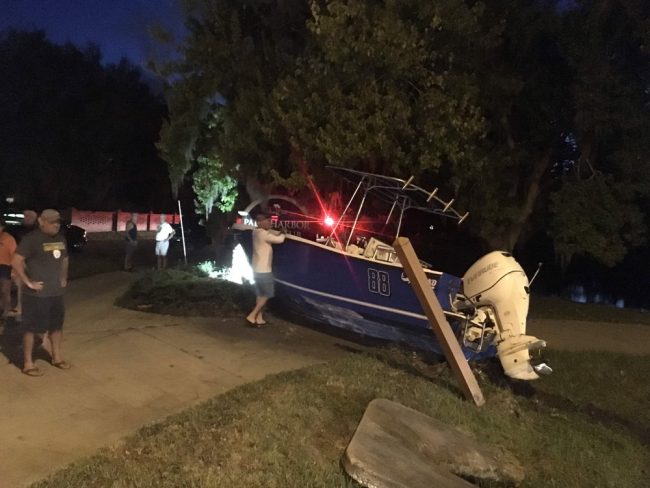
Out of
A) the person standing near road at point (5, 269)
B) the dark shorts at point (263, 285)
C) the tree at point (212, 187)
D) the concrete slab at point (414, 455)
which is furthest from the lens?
the tree at point (212, 187)

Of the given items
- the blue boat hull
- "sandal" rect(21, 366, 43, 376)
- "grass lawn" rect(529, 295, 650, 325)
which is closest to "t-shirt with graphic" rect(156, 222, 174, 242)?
the blue boat hull

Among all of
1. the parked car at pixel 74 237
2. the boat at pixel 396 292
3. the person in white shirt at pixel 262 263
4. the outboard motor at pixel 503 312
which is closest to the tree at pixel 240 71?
the boat at pixel 396 292

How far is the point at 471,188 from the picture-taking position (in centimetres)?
1394

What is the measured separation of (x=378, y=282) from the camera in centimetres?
841

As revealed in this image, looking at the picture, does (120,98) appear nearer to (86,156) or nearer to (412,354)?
(86,156)

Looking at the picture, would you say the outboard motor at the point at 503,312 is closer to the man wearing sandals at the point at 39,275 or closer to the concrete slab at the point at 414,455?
the concrete slab at the point at 414,455

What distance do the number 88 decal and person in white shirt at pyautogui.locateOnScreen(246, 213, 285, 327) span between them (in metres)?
1.49

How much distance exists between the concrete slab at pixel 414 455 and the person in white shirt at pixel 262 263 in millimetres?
3631

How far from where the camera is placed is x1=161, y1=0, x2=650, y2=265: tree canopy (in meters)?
11.0

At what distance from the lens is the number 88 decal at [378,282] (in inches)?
327

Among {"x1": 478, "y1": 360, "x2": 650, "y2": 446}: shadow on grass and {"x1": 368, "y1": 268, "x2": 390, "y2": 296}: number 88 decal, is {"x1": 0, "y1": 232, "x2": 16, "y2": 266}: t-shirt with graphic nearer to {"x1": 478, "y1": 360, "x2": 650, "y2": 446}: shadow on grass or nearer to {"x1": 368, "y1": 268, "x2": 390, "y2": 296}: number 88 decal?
{"x1": 368, "y1": 268, "x2": 390, "y2": 296}: number 88 decal

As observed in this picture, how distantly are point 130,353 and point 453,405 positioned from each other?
3.65 m

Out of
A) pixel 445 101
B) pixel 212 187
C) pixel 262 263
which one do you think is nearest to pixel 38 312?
pixel 262 263

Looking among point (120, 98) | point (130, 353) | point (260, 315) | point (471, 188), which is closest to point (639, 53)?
point (471, 188)
